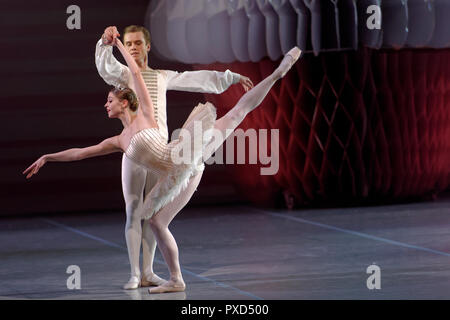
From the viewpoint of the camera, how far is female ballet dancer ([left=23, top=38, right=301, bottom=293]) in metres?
3.70

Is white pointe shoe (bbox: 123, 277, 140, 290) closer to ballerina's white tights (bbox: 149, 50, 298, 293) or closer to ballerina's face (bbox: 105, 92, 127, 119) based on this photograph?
ballerina's white tights (bbox: 149, 50, 298, 293)

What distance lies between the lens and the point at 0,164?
6820mm

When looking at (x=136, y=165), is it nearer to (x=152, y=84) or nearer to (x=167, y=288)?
(x=152, y=84)

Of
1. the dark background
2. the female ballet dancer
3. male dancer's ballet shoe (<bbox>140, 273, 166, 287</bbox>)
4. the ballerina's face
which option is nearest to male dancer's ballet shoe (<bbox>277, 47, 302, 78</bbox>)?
the female ballet dancer

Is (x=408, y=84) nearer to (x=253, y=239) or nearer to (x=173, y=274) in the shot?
(x=253, y=239)

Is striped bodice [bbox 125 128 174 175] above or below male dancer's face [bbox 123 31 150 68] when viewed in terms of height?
below

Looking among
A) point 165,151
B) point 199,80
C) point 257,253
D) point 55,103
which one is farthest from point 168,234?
point 55,103

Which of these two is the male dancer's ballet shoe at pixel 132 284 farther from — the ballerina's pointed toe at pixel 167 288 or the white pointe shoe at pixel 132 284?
the ballerina's pointed toe at pixel 167 288

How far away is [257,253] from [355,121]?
1.73 meters

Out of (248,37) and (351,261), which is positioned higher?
(248,37)

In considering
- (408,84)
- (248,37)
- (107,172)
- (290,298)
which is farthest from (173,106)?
(290,298)

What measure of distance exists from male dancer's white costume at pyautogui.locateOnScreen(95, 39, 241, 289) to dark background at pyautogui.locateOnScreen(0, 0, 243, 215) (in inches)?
110

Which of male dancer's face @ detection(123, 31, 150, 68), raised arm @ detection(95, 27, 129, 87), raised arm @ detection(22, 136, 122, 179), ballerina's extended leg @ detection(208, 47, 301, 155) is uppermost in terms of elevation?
male dancer's face @ detection(123, 31, 150, 68)

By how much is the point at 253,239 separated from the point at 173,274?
1.47m
